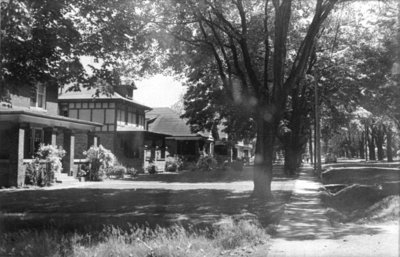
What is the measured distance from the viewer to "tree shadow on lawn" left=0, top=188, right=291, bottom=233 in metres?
10.7

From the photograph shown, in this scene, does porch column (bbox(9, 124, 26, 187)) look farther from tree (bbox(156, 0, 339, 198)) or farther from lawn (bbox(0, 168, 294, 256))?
tree (bbox(156, 0, 339, 198))

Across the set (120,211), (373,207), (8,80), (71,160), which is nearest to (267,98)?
(373,207)

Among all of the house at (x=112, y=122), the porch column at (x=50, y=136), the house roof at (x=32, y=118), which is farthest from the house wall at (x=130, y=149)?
the porch column at (x=50, y=136)

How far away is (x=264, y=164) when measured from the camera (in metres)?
16.2

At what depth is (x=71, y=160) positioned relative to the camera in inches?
1052

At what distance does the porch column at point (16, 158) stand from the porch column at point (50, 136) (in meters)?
4.03

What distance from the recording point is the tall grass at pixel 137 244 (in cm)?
709

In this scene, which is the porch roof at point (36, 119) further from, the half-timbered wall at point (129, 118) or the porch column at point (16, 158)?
the half-timbered wall at point (129, 118)

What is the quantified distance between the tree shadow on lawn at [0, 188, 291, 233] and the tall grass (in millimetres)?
1226

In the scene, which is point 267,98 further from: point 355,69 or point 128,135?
point 128,135

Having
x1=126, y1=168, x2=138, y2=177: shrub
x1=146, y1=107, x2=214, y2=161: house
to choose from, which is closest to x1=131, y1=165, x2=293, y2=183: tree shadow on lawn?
x1=126, y1=168, x2=138, y2=177: shrub

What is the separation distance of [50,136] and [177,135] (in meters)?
25.1

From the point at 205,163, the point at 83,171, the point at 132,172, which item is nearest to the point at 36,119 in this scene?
the point at 83,171

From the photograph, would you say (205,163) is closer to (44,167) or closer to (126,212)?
(44,167)
